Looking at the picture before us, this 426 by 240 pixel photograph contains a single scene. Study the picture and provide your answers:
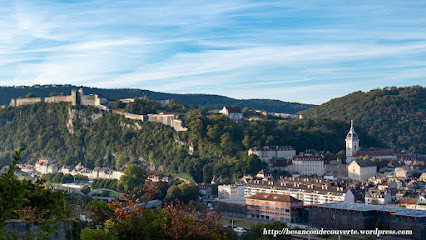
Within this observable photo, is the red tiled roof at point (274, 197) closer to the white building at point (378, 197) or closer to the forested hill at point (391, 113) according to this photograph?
the white building at point (378, 197)

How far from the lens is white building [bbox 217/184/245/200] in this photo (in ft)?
190

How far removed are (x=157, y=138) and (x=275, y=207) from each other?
103ft

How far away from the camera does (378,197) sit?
165ft

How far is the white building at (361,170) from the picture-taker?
6124cm

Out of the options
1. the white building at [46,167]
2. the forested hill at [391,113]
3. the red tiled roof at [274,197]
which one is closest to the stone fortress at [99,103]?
the white building at [46,167]

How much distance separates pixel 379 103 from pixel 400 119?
566cm

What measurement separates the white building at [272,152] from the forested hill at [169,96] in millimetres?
65932

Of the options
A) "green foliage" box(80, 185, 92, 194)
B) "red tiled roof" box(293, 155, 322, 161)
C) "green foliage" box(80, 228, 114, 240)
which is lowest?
"green foliage" box(80, 185, 92, 194)

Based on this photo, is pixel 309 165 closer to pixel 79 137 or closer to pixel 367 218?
pixel 367 218

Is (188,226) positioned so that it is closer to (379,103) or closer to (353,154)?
(353,154)

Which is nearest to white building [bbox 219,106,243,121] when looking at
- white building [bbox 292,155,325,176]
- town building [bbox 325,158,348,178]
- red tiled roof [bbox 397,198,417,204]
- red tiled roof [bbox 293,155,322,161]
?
red tiled roof [bbox 293,155,322,161]

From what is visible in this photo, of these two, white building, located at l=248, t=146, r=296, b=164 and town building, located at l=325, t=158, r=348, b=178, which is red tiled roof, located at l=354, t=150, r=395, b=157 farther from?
white building, located at l=248, t=146, r=296, b=164

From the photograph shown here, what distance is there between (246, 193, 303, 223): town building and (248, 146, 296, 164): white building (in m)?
14.0

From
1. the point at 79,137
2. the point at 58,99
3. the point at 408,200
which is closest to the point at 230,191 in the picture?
the point at 408,200
